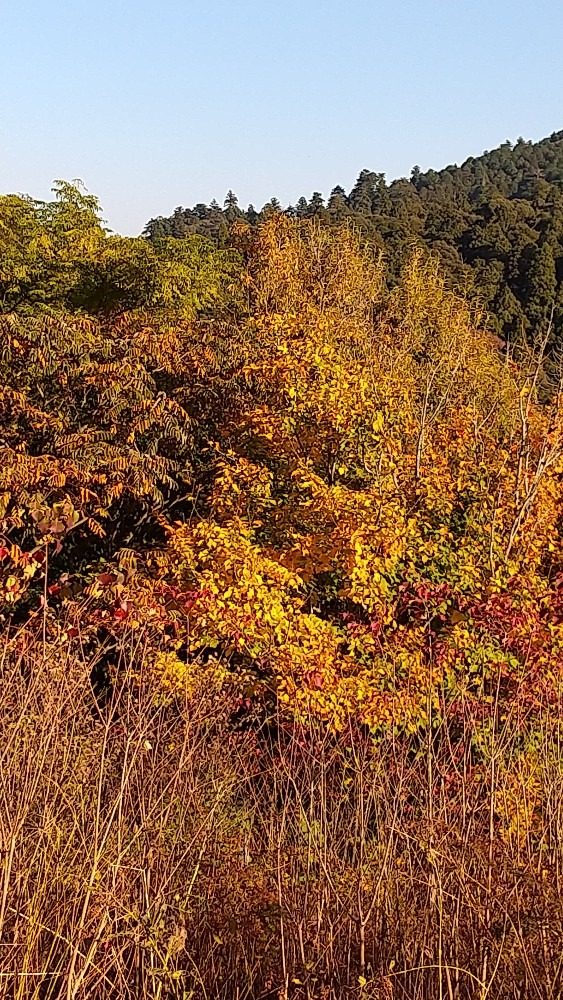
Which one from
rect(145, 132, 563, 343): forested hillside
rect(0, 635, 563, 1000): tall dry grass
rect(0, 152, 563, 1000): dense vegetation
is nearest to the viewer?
rect(0, 635, 563, 1000): tall dry grass

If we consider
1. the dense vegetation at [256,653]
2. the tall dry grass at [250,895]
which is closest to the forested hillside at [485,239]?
the dense vegetation at [256,653]

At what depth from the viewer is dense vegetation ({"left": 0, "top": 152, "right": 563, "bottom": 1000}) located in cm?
276

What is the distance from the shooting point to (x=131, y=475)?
33.2 feet

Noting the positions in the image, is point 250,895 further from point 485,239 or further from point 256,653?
point 485,239

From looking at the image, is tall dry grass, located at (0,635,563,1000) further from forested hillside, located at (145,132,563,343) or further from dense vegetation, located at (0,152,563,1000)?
forested hillside, located at (145,132,563,343)

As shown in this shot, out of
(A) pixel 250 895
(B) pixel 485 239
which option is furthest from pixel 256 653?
(B) pixel 485 239

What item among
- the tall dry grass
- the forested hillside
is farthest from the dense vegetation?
the forested hillside

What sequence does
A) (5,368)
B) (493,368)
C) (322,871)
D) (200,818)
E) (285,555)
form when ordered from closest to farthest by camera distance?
(322,871) < (200,818) < (285,555) < (5,368) < (493,368)

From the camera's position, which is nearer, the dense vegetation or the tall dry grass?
the tall dry grass

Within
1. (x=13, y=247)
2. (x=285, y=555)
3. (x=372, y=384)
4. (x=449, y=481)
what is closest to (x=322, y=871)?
(x=285, y=555)

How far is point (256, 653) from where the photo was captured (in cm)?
820

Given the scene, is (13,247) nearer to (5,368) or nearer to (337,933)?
(5,368)

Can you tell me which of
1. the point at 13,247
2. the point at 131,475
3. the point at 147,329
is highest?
the point at 13,247

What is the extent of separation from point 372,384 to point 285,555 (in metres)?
2.48
